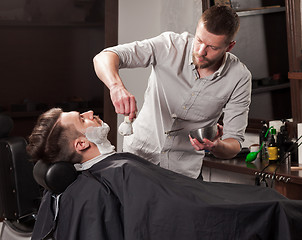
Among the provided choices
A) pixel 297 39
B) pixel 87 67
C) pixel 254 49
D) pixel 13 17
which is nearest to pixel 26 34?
pixel 13 17

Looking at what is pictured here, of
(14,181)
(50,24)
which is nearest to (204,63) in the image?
(14,181)

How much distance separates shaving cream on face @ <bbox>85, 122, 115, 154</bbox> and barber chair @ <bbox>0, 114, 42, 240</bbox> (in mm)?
705

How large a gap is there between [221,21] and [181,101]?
507 millimetres

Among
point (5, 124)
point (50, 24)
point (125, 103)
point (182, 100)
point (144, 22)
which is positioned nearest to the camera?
point (125, 103)

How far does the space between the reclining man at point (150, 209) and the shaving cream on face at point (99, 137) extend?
128 mm

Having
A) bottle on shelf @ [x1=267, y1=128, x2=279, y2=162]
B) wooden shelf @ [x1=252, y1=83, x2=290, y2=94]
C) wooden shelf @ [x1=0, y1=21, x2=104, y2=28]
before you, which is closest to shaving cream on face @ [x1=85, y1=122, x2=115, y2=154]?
bottle on shelf @ [x1=267, y1=128, x2=279, y2=162]

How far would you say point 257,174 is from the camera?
3275 mm

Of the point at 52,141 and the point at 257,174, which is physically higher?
the point at 52,141

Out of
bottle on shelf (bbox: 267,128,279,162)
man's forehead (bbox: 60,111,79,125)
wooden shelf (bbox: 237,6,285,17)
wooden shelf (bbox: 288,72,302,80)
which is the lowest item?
bottle on shelf (bbox: 267,128,279,162)

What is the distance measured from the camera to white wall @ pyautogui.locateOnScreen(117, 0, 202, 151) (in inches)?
179

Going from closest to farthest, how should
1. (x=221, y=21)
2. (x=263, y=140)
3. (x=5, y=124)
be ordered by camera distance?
1. (x=221, y=21)
2. (x=5, y=124)
3. (x=263, y=140)

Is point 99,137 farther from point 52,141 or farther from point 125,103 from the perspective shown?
point 125,103

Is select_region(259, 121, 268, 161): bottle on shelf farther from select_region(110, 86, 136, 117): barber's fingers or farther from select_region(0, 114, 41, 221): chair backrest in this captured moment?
select_region(110, 86, 136, 117): barber's fingers

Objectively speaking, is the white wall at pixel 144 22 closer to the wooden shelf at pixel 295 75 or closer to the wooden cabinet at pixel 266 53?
the wooden cabinet at pixel 266 53
